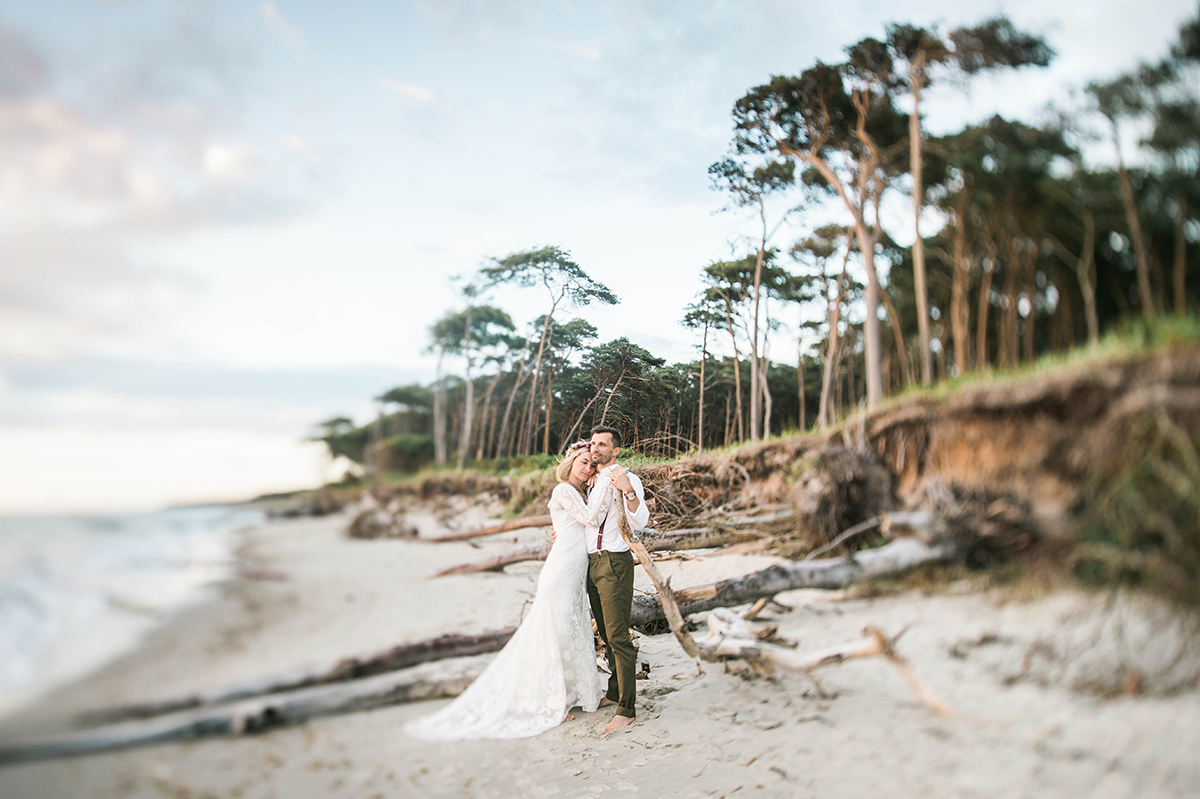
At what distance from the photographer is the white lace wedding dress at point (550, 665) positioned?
9.05 feet

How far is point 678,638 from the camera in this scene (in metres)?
2.91

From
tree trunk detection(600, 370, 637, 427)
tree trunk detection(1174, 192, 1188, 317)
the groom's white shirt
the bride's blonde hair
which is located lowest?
the groom's white shirt

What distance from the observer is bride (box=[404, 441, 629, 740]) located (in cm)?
272

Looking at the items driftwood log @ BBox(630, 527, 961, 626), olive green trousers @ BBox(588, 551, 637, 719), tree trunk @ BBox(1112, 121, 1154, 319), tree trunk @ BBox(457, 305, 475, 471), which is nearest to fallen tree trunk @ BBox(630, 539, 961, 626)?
driftwood log @ BBox(630, 527, 961, 626)

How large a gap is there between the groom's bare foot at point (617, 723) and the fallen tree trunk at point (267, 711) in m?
0.96

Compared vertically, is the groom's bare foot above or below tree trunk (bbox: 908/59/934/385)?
below

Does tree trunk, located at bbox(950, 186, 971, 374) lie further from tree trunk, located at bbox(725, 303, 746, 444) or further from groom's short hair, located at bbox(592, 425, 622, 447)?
groom's short hair, located at bbox(592, 425, 622, 447)

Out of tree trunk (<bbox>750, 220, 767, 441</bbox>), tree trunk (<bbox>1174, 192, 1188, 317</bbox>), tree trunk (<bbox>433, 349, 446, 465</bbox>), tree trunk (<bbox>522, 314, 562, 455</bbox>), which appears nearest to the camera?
tree trunk (<bbox>1174, 192, 1188, 317</bbox>)

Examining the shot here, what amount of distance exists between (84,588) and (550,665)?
193 centimetres

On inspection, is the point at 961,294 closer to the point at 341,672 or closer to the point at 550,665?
the point at 550,665

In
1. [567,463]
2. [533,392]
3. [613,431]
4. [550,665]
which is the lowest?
[550,665]

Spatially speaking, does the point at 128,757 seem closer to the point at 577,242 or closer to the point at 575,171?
the point at 577,242

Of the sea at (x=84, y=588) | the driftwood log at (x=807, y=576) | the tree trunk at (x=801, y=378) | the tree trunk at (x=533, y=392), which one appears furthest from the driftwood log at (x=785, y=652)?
the sea at (x=84, y=588)

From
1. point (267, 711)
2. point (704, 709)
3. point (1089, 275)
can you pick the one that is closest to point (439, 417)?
point (267, 711)
